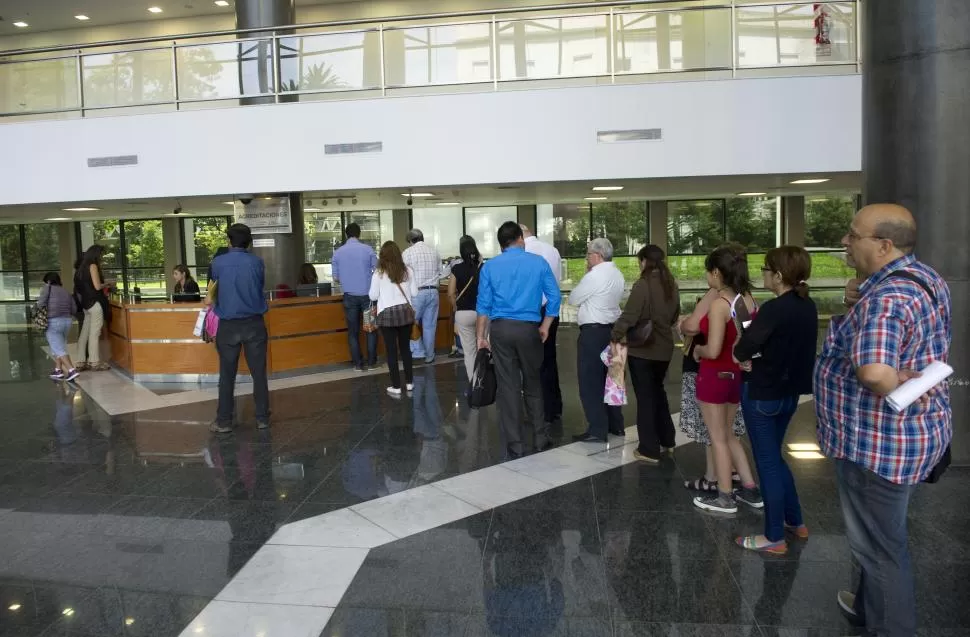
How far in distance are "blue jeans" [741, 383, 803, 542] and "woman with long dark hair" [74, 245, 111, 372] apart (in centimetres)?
962

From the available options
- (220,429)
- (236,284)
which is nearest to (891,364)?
(236,284)

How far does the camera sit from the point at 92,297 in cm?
1071

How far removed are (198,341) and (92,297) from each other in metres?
2.17

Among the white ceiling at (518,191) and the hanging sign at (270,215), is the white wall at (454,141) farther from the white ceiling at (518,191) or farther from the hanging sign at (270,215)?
the hanging sign at (270,215)

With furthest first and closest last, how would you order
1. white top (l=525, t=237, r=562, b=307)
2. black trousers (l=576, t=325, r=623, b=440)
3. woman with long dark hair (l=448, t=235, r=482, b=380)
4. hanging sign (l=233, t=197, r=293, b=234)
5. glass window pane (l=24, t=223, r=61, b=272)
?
glass window pane (l=24, t=223, r=61, b=272)
hanging sign (l=233, t=197, r=293, b=234)
woman with long dark hair (l=448, t=235, r=482, b=380)
white top (l=525, t=237, r=562, b=307)
black trousers (l=576, t=325, r=623, b=440)

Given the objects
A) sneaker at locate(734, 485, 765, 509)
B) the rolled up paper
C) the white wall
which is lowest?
sneaker at locate(734, 485, 765, 509)

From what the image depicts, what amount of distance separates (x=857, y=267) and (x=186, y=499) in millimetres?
4460

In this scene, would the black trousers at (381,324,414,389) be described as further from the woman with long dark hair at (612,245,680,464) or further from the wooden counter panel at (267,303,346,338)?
the woman with long dark hair at (612,245,680,464)

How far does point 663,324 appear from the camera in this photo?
5566mm

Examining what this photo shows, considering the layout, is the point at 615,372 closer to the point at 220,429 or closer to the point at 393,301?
the point at 393,301

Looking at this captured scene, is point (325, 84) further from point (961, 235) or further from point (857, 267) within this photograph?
point (857, 267)

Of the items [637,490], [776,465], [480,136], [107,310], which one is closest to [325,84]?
[480,136]

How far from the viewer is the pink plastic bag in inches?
219

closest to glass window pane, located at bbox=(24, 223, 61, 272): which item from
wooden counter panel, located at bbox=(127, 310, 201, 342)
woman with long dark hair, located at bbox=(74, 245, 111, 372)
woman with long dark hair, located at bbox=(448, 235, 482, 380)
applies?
woman with long dark hair, located at bbox=(74, 245, 111, 372)
